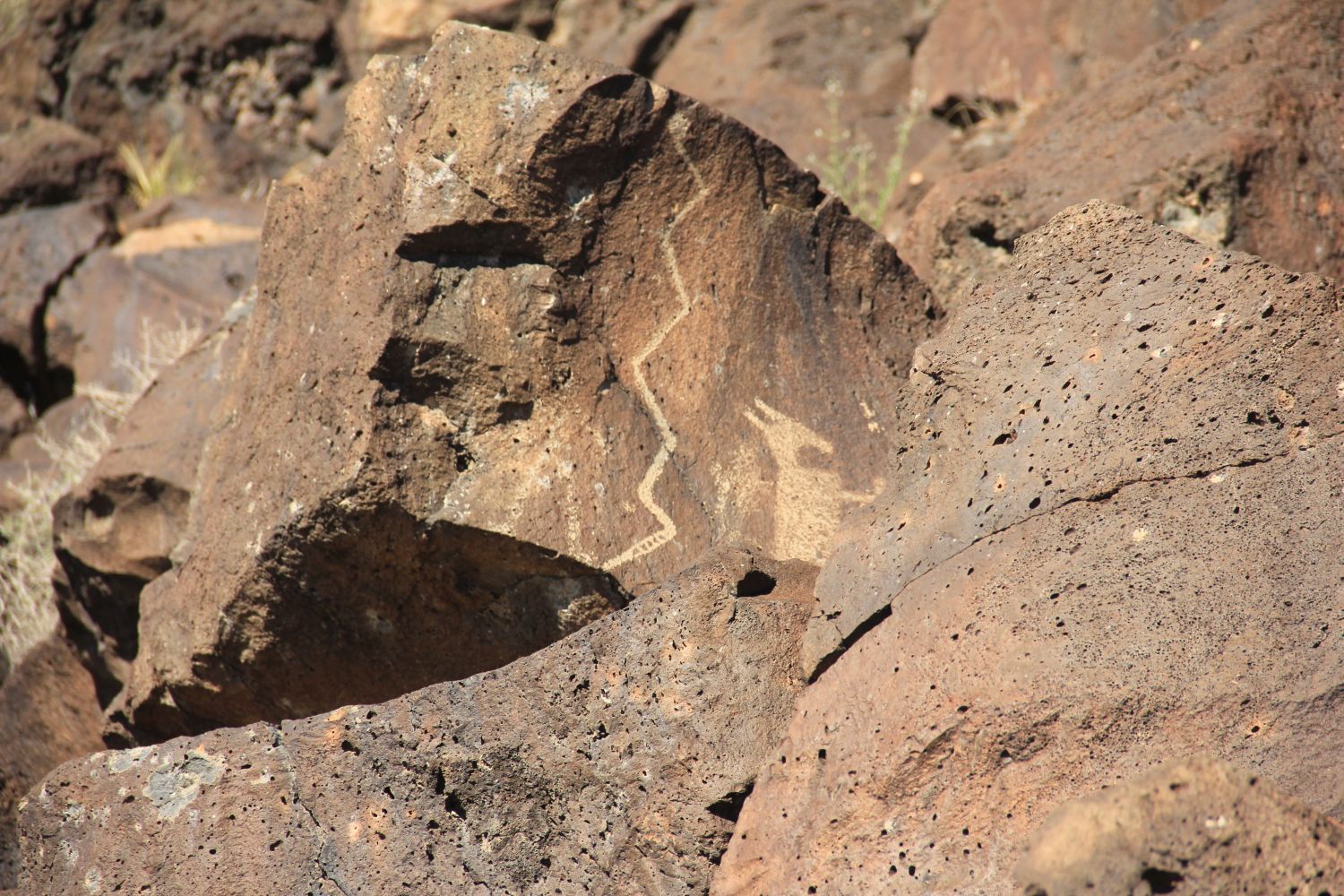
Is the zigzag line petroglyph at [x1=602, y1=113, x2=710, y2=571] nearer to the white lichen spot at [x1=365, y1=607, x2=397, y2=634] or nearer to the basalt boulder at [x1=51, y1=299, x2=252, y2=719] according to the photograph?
the white lichen spot at [x1=365, y1=607, x2=397, y2=634]

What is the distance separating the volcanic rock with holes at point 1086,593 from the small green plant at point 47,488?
3.71 metres

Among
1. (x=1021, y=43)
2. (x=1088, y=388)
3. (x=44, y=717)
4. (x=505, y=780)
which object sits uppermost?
(x=1088, y=388)

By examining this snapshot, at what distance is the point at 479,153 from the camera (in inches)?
116

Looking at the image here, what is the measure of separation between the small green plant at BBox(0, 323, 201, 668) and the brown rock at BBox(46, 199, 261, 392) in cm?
4

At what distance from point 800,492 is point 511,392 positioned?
66 cm

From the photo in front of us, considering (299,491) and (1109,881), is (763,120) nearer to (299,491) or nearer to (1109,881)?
(299,491)

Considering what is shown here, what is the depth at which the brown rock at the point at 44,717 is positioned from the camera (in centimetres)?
390

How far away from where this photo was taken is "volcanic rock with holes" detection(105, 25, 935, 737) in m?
2.88

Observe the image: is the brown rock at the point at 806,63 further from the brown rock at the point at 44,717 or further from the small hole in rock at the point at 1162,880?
the small hole in rock at the point at 1162,880

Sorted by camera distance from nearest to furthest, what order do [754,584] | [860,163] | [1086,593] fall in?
[1086,593], [754,584], [860,163]

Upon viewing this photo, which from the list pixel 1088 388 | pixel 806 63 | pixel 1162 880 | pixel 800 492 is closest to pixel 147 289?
pixel 806 63

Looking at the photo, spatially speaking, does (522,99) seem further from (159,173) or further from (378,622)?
(159,173)

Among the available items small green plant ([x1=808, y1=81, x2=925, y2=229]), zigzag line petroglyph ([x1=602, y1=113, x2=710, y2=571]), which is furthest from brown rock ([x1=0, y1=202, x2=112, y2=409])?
zigzag line petroglyph ([x1=602, y1=113, x2=710, y2=571])

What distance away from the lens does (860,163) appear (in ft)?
17.4
